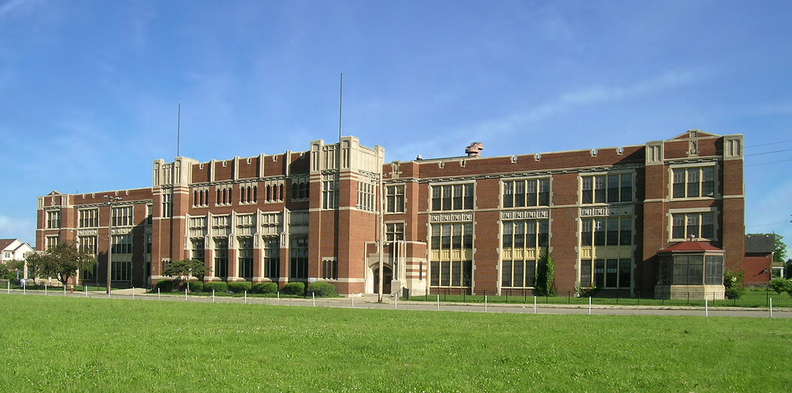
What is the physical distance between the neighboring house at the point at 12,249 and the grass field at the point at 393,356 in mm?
127998

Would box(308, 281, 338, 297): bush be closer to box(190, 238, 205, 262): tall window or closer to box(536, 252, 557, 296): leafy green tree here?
box(536, 252, 557, 296): leafy green tree

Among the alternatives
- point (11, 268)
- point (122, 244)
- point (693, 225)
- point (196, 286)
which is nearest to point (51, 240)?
point (11, 268)

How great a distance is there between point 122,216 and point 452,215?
40888 mm

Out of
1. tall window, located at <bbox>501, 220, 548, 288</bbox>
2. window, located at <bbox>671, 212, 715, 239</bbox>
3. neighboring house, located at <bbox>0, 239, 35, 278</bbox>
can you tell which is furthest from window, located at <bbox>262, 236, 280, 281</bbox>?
neighboring house, located at <bbox>0, 239, 35, 278</bbox>

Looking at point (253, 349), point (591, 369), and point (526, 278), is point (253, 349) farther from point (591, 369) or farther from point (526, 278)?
point (526, 278)

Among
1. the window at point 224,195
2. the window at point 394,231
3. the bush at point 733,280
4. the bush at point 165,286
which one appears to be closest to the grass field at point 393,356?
the bush at point 733,280

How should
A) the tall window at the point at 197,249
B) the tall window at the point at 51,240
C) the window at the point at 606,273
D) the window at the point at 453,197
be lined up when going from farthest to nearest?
the tall window at the point at 51,240, the tall window at the point at 197,249, the window at the point at 453,197, the window at the point at 606,273

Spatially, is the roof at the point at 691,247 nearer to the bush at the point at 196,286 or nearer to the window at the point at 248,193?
the window at the point at 248,193

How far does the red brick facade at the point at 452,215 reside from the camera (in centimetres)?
4847

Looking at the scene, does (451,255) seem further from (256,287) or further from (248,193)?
(248,193)

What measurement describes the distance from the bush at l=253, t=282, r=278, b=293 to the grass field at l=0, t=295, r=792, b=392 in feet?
114

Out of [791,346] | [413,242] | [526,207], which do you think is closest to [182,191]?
[413,242]

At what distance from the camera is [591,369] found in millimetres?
14250

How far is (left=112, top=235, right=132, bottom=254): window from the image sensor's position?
77206mm
